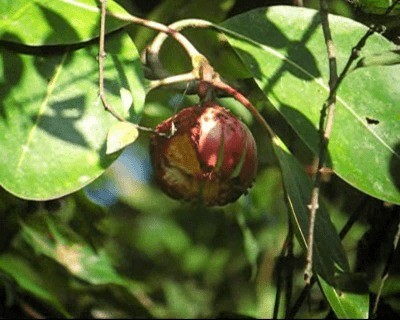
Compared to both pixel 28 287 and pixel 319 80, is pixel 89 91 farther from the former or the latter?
pixel 28 287

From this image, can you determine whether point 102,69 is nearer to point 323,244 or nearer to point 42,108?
point 42,108

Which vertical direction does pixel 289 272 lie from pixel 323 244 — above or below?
below

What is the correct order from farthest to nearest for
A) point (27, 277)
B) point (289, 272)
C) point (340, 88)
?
point (27, 277), point (289, 272), point (340, 88)

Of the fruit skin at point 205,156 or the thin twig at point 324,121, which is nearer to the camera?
the thin twig at point 324,121

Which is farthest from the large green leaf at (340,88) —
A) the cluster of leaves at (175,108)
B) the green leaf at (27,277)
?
the green leaf at (27,277)

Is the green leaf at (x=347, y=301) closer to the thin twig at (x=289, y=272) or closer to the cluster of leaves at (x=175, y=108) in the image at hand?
the cluster of leaves at (x=175, y=108)

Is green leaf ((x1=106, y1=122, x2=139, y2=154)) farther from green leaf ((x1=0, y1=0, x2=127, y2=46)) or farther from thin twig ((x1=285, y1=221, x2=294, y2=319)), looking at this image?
thin twig ((x1=285, y1=221, x2=294, y2=319))

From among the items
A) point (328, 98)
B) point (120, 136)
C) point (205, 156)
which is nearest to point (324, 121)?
point (328, 98)
